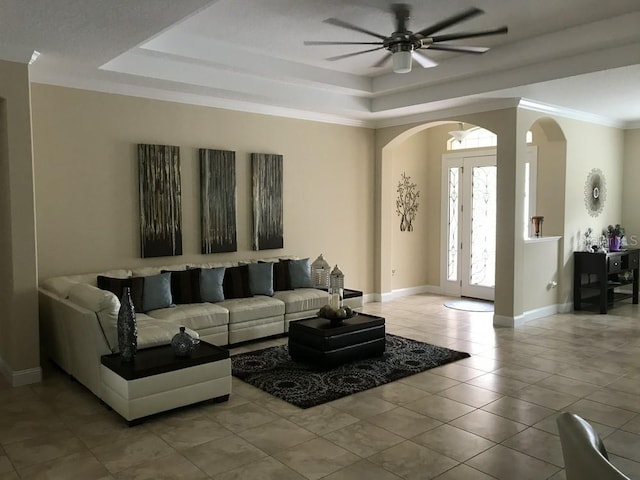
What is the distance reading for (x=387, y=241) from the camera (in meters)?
8.49

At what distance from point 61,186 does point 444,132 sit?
20.0 feet

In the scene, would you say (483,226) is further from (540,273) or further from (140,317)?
(140,317)

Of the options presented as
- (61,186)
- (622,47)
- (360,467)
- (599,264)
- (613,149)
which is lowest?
(360,467)

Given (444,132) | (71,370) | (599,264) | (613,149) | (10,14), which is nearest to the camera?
(10,14)

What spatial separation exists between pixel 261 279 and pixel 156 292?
1.33 meters

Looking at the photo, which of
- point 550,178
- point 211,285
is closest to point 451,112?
point 550,178

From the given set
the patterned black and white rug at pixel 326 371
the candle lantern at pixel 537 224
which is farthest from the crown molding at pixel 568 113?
the patterned black and white rug at pixel 326 371

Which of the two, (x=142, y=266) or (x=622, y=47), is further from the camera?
(x=142, y=266)

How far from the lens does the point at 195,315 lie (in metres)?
5.35

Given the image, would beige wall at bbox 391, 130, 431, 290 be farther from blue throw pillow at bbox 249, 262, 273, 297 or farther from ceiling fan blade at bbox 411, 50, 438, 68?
ceiling fan blade at bbox 411, 50, 438, 68

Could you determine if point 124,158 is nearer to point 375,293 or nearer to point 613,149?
point 375,293

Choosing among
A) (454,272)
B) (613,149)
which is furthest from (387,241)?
(613,149)

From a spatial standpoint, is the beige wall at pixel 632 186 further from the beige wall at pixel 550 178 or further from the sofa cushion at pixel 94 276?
the sofa cushion at pixel 94 276

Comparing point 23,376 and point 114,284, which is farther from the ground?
point 114,284
